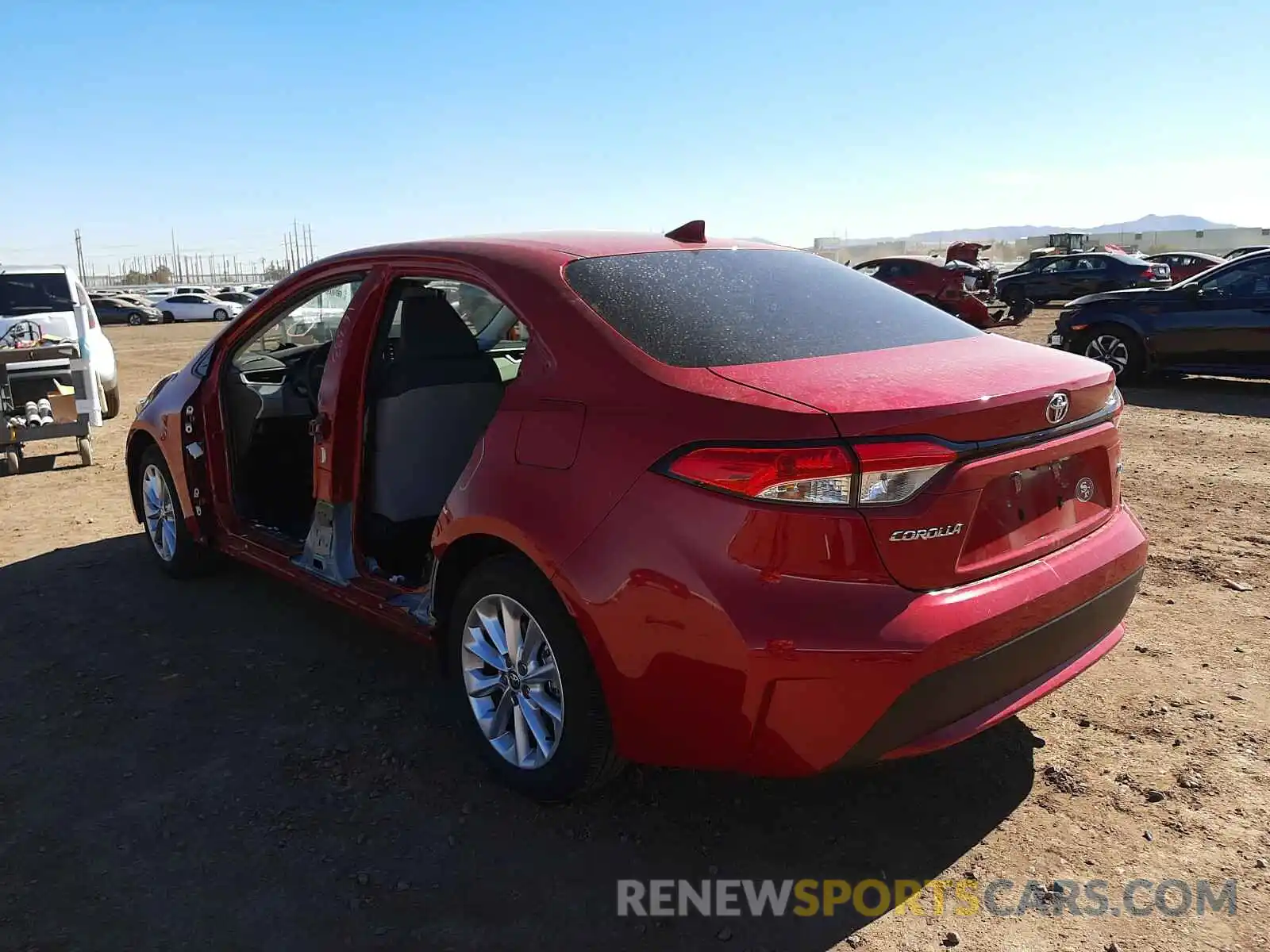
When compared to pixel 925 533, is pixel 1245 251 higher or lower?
higher

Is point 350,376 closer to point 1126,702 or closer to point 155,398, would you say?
point 155,398

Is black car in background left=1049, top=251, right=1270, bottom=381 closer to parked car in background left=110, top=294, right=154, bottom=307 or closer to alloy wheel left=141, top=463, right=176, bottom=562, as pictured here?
alloy wheel left=141, top=463, right=176, bottom=562

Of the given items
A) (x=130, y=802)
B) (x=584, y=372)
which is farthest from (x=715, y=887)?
(x=130, y=802)

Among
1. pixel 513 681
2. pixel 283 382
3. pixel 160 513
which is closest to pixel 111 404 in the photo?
pixel 160 513

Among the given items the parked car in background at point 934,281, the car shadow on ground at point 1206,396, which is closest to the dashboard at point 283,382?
the car shadow on ground at point 1206,396

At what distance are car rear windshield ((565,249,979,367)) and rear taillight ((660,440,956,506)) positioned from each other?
0.42m

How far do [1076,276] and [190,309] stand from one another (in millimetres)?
36428

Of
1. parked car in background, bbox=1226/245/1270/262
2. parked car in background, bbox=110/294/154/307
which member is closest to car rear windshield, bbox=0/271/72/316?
parked car in background, bbox=1226/245/1270/262

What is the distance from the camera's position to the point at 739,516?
229 centimetres

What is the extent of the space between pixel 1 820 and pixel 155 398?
2688 mm

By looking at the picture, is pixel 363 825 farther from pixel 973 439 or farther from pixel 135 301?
Result: pixel 135 301

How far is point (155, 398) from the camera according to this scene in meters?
5.13

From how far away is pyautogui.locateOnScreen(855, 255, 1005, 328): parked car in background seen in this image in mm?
17453

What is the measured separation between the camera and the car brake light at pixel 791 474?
2.25 meters
